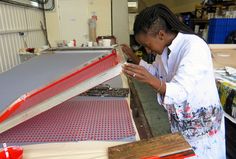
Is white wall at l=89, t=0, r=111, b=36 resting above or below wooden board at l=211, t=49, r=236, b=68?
above

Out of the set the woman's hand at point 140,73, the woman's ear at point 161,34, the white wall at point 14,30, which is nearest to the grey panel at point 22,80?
the woman's hand at point 140,73

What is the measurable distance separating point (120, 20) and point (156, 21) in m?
3.24

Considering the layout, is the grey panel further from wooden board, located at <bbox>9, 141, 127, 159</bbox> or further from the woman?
the woman

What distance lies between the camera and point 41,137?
771mm

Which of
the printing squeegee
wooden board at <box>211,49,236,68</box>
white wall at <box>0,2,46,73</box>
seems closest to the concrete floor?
wooden board at <box>211,49,236,68</box>

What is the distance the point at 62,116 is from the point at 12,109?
277mm

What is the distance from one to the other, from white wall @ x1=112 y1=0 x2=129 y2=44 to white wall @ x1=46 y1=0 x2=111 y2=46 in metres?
0.14

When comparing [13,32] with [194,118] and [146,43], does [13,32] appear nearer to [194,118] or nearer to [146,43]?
[146,43]

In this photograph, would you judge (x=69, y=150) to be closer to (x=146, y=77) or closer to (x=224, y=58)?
(x=146, y=77)

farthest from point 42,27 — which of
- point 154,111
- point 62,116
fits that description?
point 62,116

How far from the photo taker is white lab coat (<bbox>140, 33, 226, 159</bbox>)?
794 mm

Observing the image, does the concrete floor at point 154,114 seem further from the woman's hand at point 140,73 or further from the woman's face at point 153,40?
the woman's hand at point 140,73

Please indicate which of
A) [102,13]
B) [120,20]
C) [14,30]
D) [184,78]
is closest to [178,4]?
[120,20]

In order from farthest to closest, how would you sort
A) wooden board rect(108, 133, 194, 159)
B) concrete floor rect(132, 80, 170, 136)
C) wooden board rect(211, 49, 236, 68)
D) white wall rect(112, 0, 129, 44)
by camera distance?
white wall rect(112, 0, 129, 44) → concrete floor rect(132, 80, 170, 136) → wooden board rect(211, 49, 236, 68) → wooden board rect(108, 133, 194, 159)
